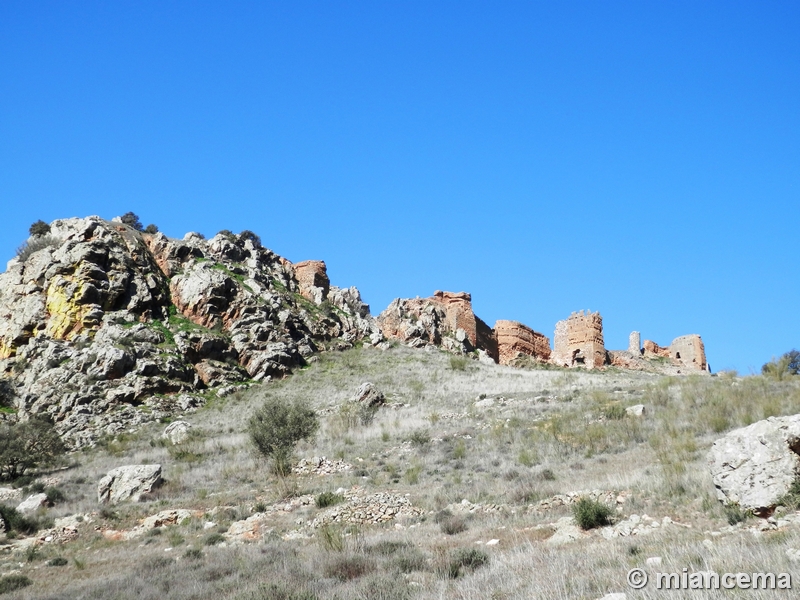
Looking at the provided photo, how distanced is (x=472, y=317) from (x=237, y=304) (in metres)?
18.7

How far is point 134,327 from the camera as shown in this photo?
33.6 meters

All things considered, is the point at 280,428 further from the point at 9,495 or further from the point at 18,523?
the point at 9,495

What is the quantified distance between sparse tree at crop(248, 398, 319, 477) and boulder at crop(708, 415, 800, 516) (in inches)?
504

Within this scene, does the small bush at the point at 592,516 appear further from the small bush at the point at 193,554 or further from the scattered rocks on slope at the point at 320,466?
the scattered rocks on slope at the point at 320,466

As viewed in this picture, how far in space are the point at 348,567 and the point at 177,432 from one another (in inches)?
772

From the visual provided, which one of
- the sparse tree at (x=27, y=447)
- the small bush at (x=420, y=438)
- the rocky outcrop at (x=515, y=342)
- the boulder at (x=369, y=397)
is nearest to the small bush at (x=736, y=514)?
the small bush at (x=420, y=438)

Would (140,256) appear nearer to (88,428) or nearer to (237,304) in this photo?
(237,304)

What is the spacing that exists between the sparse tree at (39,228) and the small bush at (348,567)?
44.6 m

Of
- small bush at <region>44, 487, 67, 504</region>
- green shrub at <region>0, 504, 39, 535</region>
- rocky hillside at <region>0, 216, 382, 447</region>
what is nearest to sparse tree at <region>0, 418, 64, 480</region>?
rocky hillside at <region>0, 216, 382, 447</region>

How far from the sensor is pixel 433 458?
17.8 m

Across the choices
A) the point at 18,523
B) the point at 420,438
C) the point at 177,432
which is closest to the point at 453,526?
the point at 420,438

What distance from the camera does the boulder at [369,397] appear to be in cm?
2862

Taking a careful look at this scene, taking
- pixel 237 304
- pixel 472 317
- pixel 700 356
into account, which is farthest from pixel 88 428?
pixel 700 356

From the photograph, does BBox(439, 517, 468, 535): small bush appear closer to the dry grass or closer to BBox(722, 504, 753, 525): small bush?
the dry grass
